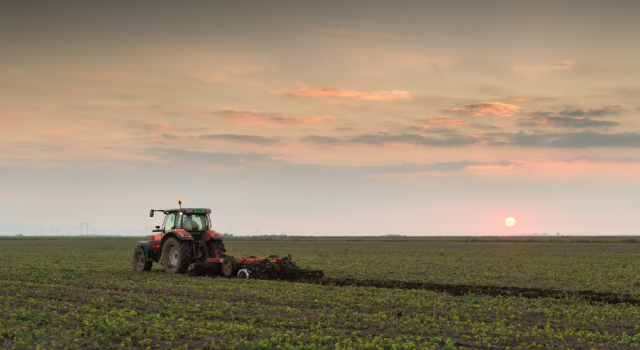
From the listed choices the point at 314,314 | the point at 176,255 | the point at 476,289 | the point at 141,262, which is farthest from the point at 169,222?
the point at 476,289

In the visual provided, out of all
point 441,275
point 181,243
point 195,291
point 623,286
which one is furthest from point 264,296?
point 623,286

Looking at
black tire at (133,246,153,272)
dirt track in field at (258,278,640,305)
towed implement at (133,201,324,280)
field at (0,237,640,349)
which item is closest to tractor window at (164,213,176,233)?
towed implement at (133,201,324,280)

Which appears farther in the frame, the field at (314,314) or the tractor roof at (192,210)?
the tractor roof at (192,210)

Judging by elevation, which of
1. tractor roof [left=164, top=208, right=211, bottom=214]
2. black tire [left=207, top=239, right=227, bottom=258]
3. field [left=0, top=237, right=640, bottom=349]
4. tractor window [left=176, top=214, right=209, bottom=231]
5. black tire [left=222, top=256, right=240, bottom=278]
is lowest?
field [left=0, top=237, right=640, bottom=349]

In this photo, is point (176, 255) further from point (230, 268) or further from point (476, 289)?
point (476, 289)

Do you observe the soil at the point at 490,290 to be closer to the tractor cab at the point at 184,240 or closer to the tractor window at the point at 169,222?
the tractor cab at the point at 184,240

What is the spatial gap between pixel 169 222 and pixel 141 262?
3346 mm

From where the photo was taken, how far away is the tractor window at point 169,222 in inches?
1133

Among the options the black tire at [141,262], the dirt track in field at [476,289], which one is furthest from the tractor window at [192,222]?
the dirt track in field at [476,289]

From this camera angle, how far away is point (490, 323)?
1448 centimetres

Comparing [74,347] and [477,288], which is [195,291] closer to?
[74,347]

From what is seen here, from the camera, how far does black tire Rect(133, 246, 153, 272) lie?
29.8 m

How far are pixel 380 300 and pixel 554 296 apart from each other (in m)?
6.90

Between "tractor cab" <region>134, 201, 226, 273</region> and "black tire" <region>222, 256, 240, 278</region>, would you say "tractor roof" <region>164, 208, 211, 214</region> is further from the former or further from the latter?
"black tire" <region>222, 256, 240, 278</region>
